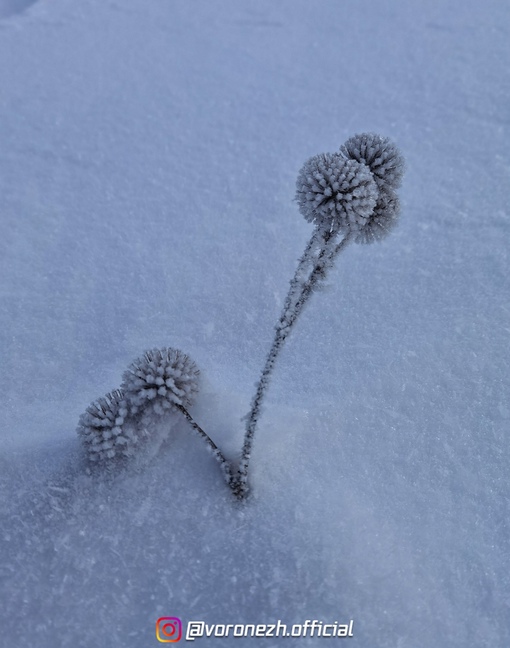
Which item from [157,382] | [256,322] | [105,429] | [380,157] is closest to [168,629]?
[105,429]

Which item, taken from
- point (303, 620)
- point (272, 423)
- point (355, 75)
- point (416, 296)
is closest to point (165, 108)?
point (355, 75)

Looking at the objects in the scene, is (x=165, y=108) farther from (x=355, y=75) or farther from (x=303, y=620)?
(x=303, y=620)

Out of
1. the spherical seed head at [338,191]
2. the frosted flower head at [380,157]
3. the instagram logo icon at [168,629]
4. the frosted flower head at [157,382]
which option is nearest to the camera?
the spherical seed head at [338,191]

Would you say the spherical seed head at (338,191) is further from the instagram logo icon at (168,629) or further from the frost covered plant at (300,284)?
the instagram logo icon at (168,629)

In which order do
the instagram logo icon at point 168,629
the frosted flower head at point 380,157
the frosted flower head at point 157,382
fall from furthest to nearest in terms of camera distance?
the frosted flower head at point 157,382
the instagram logo icon at point 168,629
the frosted flower head at point 380,157

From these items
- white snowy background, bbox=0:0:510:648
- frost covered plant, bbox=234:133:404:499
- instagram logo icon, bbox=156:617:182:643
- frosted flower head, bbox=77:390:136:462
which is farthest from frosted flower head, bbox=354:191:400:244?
instagram logo icon, bbox=156:617:182:643

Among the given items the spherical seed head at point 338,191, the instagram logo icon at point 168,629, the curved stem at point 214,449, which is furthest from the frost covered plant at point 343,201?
the instagram logo icon at point 168,629

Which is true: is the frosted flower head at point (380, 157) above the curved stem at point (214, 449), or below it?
above
